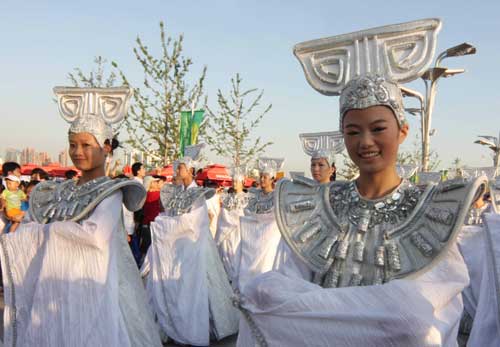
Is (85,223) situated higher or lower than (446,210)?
lower

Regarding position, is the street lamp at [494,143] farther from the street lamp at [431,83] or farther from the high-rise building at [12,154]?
the high-rise building at [12,154]

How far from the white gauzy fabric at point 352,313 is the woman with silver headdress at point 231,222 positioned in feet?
23.0

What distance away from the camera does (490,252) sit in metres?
3.70

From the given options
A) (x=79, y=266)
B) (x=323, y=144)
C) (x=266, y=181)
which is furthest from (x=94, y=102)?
(x=266, y=181)

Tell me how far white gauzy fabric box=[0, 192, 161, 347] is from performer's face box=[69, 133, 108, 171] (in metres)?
0.33

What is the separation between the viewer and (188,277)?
233 inches

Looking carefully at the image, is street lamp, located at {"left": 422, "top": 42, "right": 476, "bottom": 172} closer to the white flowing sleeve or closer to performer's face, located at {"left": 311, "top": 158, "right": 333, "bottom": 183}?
performer's face, located at {"left": 311, "top": 158, "right": 333, "bottom": 183}

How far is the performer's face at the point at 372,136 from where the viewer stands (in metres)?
2.00

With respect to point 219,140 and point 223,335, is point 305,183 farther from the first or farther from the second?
point 219,140

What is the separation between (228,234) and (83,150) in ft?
19.0

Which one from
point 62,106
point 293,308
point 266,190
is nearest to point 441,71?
point 266,190

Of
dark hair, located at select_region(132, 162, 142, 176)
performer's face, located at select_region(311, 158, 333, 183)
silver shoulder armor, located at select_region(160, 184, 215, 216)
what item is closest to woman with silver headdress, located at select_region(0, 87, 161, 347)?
silver shoulder armor, located at select_region(160, 184, 215, 216)

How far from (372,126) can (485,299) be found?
300 cm

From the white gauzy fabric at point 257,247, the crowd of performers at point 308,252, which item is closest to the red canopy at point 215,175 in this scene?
the white gauzy fabric at point 257,247
